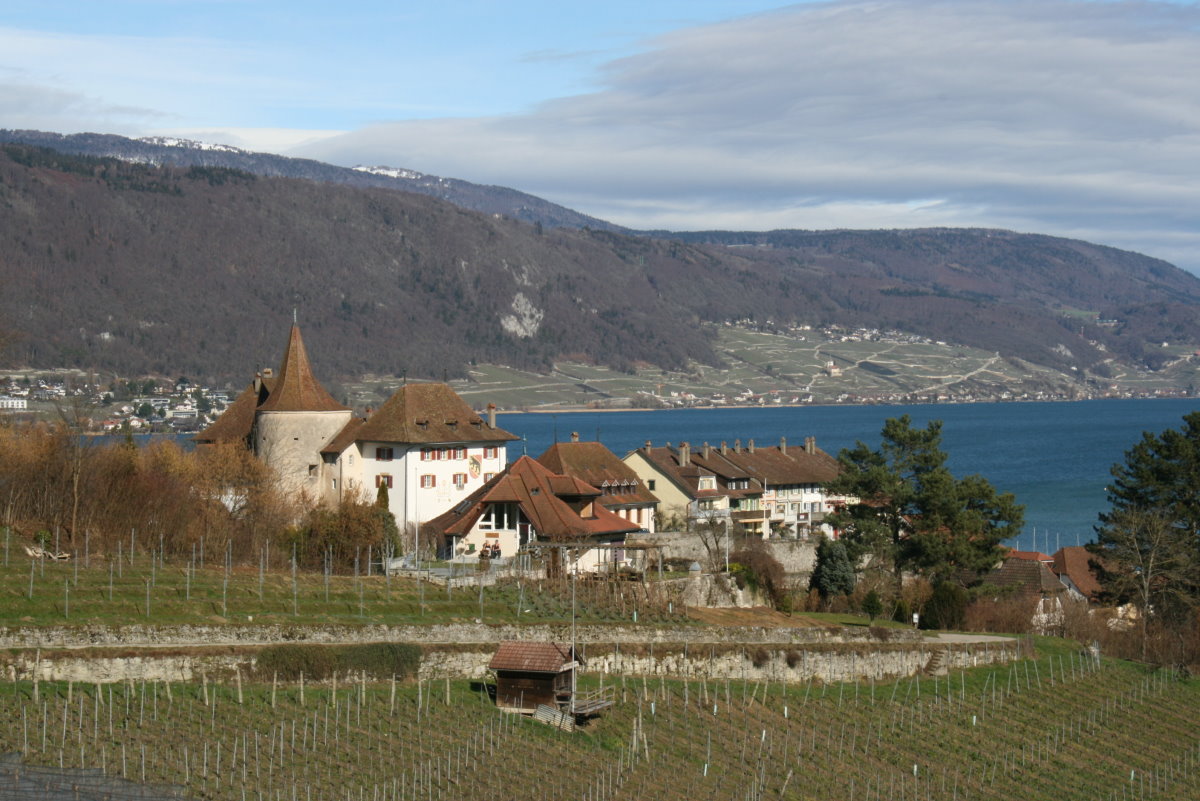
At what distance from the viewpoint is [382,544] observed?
54.7 metres

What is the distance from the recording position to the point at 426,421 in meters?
66.1

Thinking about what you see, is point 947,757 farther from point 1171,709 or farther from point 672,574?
point 672,574

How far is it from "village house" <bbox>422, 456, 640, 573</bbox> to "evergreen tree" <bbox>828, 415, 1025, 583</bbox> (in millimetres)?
10322

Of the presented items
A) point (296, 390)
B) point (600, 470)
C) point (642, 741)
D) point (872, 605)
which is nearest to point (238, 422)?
point (296, 390)

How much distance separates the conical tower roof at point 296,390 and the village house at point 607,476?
1006cm

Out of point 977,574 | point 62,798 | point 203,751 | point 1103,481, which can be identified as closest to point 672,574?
point 977,574

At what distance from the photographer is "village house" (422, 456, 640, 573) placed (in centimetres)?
5703

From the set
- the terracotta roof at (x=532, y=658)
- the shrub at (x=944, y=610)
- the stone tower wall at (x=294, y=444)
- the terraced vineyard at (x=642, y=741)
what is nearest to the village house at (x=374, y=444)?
the stone tower wall at (x=294, y=444)

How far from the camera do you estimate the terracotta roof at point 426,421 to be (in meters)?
65.1

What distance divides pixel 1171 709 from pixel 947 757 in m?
12.5

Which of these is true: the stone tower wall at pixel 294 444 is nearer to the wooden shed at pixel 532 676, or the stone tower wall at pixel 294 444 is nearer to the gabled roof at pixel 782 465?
the gabled roof at pixel 782 465

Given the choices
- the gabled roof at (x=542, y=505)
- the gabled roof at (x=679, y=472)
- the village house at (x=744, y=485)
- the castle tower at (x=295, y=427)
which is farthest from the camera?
the gabled roof at (x=679, y=472)

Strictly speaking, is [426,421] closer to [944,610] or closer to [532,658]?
[944,610]

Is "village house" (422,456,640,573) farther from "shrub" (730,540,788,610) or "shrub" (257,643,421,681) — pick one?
"shrub" (257,643,421,681)
